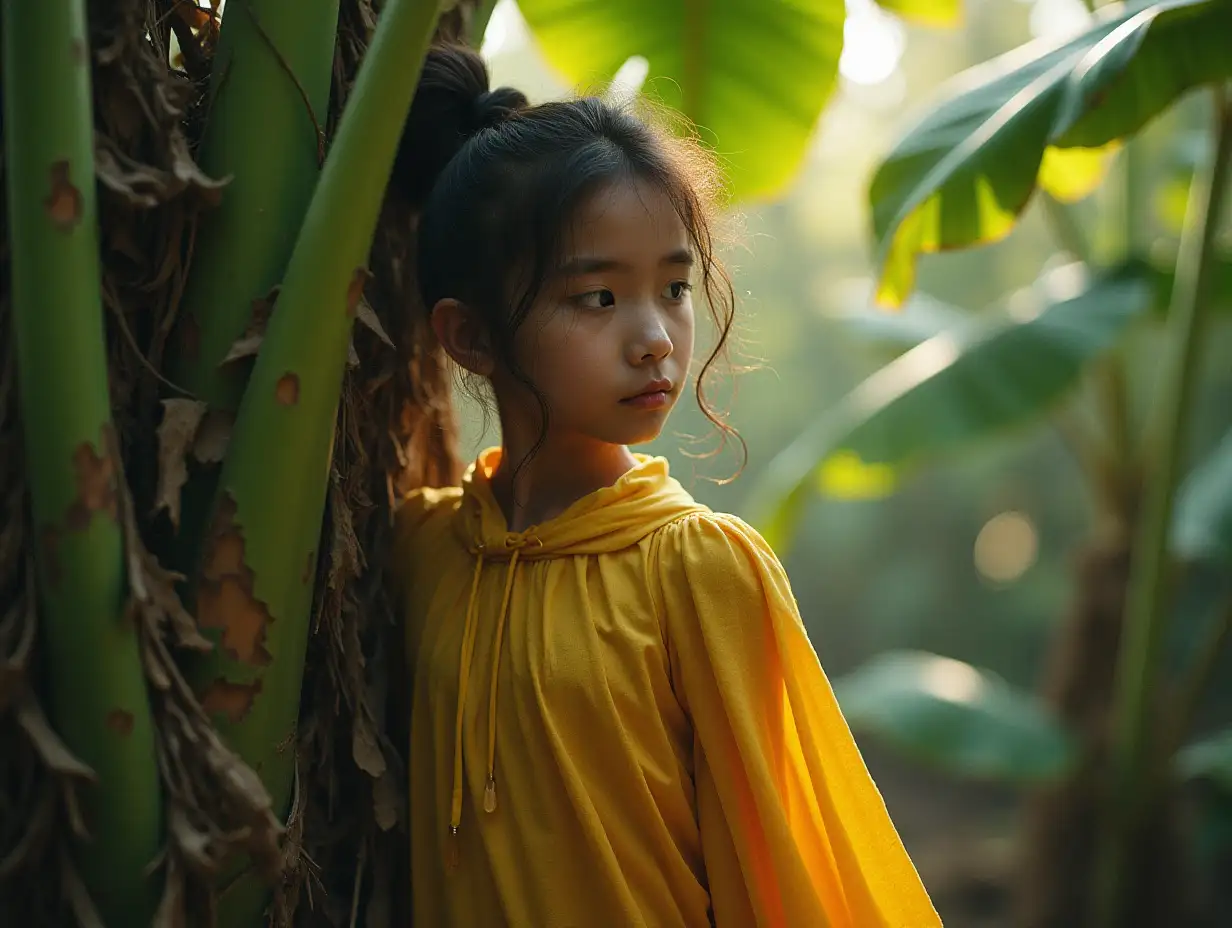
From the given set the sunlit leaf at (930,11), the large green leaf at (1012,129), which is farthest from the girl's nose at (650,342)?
the sunlit leaf at (930,11)

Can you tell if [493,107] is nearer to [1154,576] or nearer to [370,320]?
[370,320]

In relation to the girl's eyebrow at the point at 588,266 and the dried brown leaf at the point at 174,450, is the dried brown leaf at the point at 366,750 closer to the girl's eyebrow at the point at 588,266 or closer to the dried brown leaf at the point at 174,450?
the dried brown leaf at the point at 174,450

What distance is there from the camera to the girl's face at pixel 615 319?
3.52 feet

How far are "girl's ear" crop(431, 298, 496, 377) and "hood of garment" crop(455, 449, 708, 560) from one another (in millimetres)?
139

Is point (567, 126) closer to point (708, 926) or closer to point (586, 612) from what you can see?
point (586, 612)

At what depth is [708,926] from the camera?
106cm

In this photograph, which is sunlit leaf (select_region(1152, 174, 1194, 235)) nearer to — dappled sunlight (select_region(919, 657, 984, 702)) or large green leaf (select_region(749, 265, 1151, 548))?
large green leaf (select_region(749, 265, 1151, 548))

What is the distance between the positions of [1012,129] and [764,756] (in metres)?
1.11

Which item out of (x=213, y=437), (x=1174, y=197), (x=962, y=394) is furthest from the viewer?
(x=1174, y=197)

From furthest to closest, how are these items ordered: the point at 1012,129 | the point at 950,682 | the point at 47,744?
the point at 950,682 → the point at 1012,129 → the point at 47,744

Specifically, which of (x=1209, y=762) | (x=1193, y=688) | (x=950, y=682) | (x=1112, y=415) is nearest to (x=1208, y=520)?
(x=1112, y=415)

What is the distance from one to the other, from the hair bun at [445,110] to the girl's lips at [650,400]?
1.00 ft

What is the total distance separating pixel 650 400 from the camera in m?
1.09

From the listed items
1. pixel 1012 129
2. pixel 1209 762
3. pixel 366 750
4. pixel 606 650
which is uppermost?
pixel 1012 129
